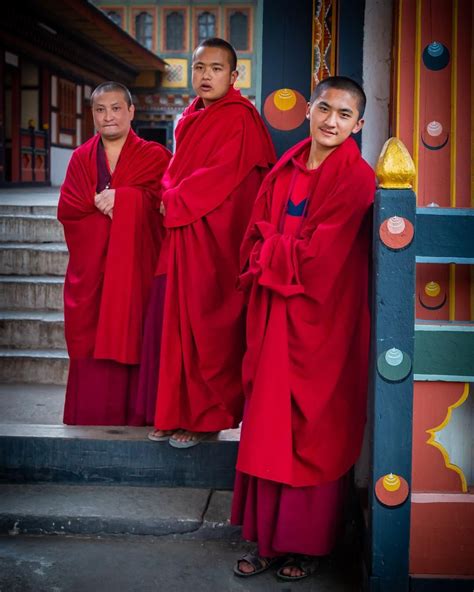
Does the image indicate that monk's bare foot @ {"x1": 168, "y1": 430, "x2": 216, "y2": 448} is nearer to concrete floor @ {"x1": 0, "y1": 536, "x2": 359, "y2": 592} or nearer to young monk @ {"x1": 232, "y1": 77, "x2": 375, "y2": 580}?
concrete floor @ {"x1": 0, "y1": 536, "x2": 359, "y2": 592}

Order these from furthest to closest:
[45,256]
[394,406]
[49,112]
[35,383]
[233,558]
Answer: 1. [49,112]
2. [45,256]
3. [35,383]
4. [233,558]
5. [394,406]

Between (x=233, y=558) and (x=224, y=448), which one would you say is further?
(x=224, y=448)

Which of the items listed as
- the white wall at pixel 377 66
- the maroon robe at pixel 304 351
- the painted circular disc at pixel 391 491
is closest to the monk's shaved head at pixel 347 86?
the maroon robe at pixel 304 351

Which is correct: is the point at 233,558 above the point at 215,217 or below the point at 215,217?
below

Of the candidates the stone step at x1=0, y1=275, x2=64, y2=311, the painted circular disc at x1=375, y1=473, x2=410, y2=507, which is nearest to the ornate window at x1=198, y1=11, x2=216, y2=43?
the stone step at x1=0, y1=275, x2=64, y2=311

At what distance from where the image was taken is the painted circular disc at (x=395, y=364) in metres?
2.16

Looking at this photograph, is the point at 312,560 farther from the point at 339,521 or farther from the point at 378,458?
the point at 378,458

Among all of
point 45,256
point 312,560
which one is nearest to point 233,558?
point 312,560

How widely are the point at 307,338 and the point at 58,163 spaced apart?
37.3 feet

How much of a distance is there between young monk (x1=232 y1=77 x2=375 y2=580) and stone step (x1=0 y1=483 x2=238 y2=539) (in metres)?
0.32

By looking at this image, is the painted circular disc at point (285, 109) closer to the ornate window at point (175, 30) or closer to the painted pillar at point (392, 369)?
the painted pillar at point (392, 369)

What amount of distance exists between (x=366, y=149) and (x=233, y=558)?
1535 mm

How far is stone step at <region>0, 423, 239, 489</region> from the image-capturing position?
294cm

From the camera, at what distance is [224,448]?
2.93 meters
